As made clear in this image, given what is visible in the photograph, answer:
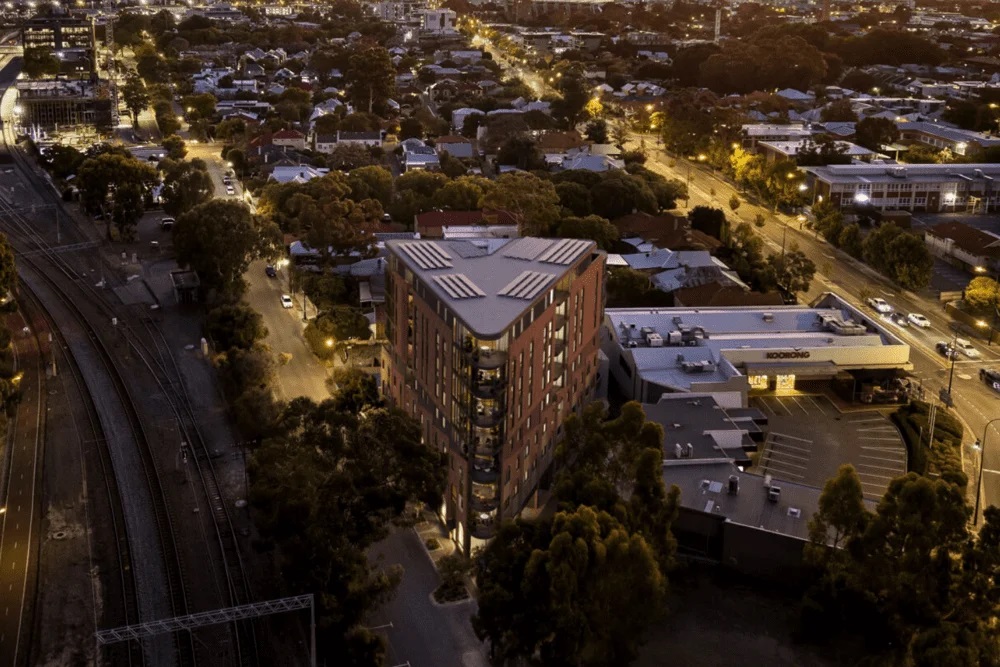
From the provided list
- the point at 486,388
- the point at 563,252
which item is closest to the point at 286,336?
the point at 563,252

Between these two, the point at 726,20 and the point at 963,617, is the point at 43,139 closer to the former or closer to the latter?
the point at 963,617

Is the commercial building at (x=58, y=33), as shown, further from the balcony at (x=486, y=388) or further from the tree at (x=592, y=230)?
the balcony at (x=486, y=388)

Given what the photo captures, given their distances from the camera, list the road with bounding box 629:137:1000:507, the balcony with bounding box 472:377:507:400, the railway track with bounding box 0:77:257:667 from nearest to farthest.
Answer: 1. the railway track with bounding box 0:77:257:667
2. the balcony with bounding box 472:377:507:400
3. the road with bounding box 629:137:1000:507

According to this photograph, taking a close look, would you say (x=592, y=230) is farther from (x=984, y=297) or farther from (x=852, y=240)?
(x=984, y=297)

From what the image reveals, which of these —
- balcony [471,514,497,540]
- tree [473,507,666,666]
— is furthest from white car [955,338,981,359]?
tree [473,507,666,666]

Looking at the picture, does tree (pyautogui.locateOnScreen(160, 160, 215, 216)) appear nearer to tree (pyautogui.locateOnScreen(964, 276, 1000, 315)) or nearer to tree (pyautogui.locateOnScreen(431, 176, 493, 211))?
tree (pyautogui.locateOnScreen(431, 176, 493, 211))

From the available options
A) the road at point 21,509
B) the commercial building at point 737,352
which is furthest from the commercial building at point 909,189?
the road at point 21,509
